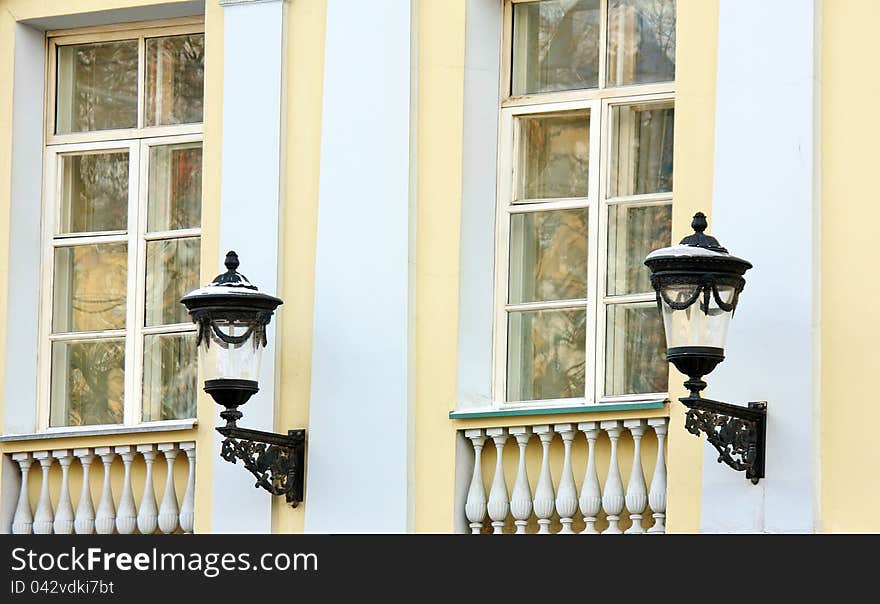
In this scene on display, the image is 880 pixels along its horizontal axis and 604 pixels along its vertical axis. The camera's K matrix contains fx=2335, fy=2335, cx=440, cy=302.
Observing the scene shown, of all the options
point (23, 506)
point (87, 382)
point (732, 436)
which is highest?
point (87, 382)

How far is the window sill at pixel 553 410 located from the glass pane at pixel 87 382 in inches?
81.8

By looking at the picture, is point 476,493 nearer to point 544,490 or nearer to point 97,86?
point 544,490

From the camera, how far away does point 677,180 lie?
35.9ft

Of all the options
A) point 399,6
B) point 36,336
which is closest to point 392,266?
point 399,6

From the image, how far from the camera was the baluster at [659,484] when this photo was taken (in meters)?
10.8

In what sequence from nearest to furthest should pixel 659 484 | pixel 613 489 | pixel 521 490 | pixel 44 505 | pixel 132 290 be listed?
1. pixel 659 484
2. pixel 613 489
3. pixel 521 490
4. pixel 44 505
5. pixel 132 290

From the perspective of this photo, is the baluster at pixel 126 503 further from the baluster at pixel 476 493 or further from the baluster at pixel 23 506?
the baluster at pixel 476 493

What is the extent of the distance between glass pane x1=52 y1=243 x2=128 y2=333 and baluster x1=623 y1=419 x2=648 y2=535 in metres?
3.06

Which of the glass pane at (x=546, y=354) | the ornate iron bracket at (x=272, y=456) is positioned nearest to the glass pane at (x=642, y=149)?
the glass pane at (x=546, y=354)

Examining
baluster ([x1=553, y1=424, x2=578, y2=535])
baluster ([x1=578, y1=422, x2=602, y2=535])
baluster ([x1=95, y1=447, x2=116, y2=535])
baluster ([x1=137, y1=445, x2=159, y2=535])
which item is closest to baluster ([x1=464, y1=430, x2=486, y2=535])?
baluster ([x1=553, y1=424, x2=578, y2=535])

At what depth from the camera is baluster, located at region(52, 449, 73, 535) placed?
12.0 meters

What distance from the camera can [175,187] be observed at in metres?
12.4

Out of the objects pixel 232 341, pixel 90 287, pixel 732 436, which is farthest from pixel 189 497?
pixel 732 436

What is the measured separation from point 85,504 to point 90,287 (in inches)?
48.7
